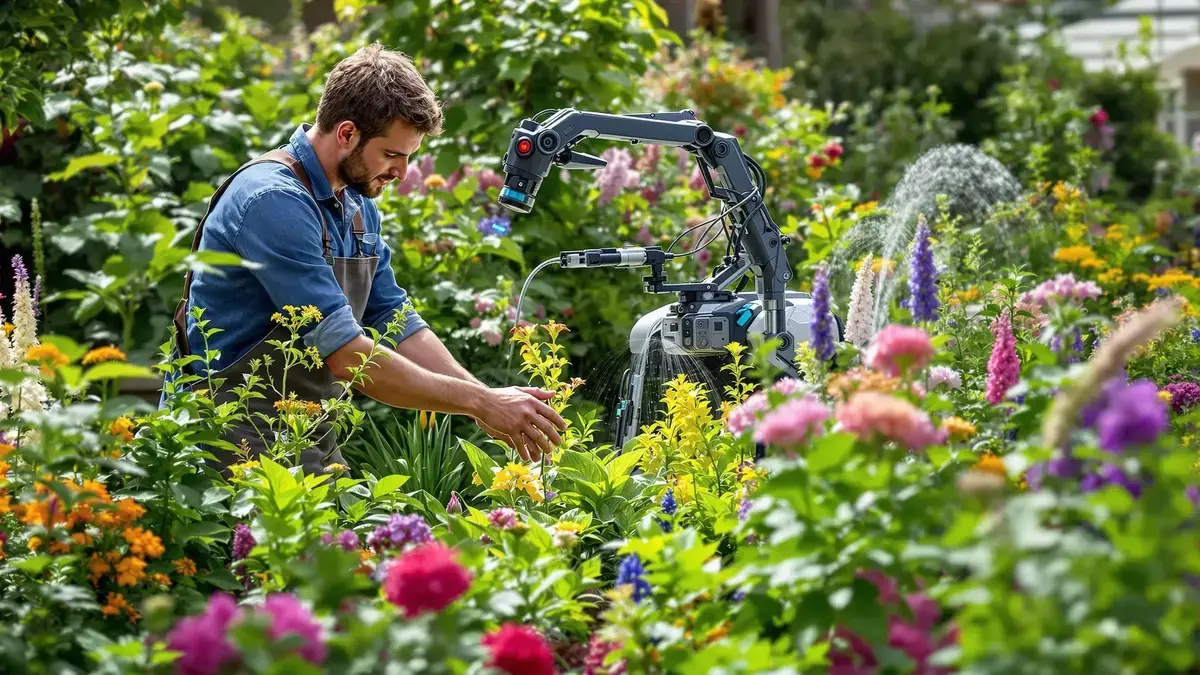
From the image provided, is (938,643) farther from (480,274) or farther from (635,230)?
(635,230)

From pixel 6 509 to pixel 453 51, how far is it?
11.2 ft

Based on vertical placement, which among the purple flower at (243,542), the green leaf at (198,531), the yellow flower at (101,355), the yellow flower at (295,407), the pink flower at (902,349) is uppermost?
the yellow flower at (101,355)


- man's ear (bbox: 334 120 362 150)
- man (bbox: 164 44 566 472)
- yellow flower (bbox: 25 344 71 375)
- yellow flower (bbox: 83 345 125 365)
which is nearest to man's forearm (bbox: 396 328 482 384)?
man (bbox: 164 44 566 472)

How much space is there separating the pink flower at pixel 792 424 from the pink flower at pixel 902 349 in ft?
0.47

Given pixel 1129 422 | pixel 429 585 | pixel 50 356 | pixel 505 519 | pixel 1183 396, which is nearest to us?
pixel 1129 422

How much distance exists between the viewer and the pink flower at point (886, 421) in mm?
1542

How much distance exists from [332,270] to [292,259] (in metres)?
0.13

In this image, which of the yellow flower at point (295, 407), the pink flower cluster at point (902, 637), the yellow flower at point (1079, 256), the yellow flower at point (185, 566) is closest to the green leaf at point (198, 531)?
the yellow flower at point (185, 566)

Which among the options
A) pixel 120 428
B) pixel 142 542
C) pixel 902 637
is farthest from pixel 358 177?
pixel 902 637

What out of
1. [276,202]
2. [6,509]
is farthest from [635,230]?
[6,509]

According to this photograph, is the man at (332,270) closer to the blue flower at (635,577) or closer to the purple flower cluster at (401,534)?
the purple flower cluster at (401,534)

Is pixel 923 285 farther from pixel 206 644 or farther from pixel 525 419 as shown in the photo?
pixel 206 644

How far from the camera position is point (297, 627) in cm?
142

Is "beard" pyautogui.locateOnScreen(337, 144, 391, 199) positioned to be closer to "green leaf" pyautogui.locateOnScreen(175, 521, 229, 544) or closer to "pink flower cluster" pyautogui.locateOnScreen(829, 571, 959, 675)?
"green leaf" pyautogui.locateOnScreen(175, 521, 229, 544)
